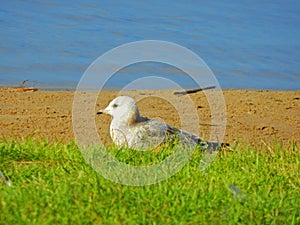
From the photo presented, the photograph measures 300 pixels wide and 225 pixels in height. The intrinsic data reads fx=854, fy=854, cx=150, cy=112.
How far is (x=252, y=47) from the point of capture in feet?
53.3

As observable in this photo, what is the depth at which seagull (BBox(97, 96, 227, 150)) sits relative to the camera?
753 centimetres

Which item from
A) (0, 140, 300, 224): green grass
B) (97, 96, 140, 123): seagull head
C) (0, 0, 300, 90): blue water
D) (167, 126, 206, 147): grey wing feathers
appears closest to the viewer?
(0, 140, 300, 224): green grass

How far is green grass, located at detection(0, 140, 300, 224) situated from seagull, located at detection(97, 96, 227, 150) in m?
0.49

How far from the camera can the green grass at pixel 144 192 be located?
17.3ft

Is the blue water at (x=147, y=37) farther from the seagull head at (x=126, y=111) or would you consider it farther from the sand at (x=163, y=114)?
the seagull head at (x=126, y=111)

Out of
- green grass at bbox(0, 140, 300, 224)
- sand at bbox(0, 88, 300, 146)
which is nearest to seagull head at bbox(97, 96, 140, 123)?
sand at bbox(0, 88, 300, 146)

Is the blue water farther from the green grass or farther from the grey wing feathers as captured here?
the green grass

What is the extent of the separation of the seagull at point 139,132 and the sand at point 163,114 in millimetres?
232

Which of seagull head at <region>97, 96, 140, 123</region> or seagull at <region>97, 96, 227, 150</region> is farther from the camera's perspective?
seagull head at <region>97, 96, 140, 123</region>

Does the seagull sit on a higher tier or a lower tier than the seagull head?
lower

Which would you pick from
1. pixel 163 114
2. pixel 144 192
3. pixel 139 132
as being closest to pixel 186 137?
pixel 139 132

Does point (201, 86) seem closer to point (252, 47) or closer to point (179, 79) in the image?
point (179, 79)

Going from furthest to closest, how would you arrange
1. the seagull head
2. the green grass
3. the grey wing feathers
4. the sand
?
1. the sand
2. the seagull head
3. the grey wing feathers
4. the green grass

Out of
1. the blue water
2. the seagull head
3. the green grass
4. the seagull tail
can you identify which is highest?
the blue water
